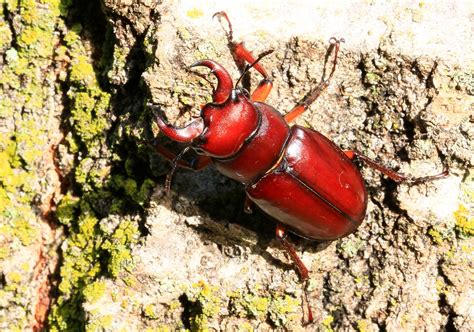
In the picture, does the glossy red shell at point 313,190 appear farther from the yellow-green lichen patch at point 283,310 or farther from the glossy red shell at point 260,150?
the yellow-green lichen patch at point 283,310

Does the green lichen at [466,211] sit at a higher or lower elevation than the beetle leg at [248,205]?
higher

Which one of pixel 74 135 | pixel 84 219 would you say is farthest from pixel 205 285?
pixel 74 135

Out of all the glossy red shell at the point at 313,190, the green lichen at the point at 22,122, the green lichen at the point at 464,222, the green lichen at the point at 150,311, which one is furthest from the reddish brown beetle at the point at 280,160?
the green lichen at the point at 22,122

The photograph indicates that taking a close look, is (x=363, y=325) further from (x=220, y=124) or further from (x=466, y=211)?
(x=220, y=124)

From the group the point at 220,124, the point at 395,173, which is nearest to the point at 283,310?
the point at 395,173

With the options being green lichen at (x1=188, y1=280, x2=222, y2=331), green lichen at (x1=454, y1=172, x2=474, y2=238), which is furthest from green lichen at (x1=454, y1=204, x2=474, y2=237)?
green lichen at (x1=188, y1=280, x2=222, y2=331)

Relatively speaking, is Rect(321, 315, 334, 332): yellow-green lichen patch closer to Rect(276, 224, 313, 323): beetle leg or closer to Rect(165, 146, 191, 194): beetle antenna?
Rect(276, 224, 313, 323): beetle leg

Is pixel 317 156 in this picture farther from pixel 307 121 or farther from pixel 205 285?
pixel 205 285
